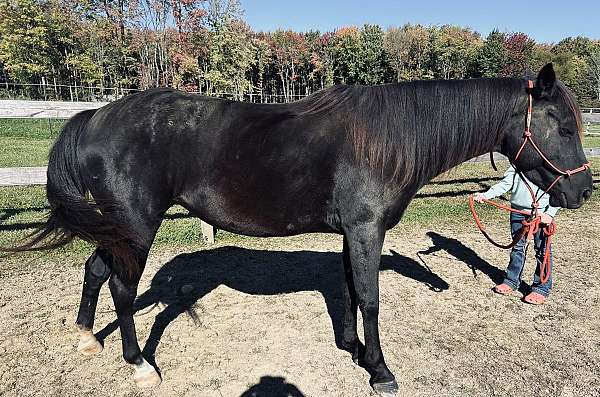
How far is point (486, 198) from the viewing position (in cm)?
394

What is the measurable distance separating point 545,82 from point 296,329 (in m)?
2.74

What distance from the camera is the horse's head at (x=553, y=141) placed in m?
2.62

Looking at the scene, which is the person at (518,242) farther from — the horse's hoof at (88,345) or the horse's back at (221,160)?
the horse's hoof at (88,345)

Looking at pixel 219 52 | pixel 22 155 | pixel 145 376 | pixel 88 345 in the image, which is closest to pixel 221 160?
pixel 145 376

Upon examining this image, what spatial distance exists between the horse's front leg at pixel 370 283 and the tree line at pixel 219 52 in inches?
64.5

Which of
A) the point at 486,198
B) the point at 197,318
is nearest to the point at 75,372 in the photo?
the point at 197,318

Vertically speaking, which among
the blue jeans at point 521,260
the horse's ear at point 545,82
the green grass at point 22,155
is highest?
the horse's ear at point 545,82

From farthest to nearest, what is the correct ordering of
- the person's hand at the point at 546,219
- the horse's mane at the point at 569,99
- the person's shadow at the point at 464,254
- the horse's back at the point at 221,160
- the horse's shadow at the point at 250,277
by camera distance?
the person's shadow at the point at 464,254, the horse's shadow at the point at 250,277, the person's hand at the point at 546,219, the horse's back at the point at 221,160, the horse's mane at the point at 569,99

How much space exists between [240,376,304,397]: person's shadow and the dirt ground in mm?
10

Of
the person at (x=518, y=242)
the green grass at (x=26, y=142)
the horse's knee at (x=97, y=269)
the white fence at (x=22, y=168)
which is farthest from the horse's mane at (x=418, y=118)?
the green grass at (x=26, y=142)

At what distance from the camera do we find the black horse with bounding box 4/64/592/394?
2684mm

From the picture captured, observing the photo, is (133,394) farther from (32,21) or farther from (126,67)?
(32,21)

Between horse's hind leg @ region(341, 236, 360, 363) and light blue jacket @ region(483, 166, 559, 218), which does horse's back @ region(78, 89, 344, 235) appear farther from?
light blue jacket @ region(483, 166, 559, 218)

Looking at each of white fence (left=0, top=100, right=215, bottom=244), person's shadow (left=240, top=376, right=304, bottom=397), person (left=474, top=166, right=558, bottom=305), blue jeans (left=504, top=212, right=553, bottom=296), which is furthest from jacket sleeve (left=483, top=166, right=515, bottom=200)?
white fence (left=0, top=100, right=215, bottom=244)
